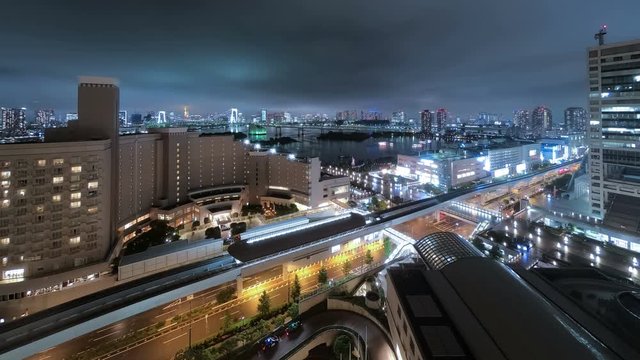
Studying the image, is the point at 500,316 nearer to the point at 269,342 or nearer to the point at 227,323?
the point at 269,342

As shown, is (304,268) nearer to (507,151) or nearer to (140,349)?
(140,349)

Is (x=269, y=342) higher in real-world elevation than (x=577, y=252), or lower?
lower

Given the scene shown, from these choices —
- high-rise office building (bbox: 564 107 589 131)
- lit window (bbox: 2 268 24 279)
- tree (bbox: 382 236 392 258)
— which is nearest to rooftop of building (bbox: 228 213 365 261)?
tree (bbox: 382 236 392 258)

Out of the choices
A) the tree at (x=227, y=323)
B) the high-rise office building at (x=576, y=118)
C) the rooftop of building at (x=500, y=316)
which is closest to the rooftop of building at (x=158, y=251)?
the tree at (x=227, y=323)

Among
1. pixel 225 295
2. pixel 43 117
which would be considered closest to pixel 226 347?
pixel 225 295

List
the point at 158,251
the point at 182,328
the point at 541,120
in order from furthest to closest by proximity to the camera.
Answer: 1. the point at 541,120
2. the point at 158,251
3. the point at 182,328

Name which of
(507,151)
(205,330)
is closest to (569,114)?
(507,151)
